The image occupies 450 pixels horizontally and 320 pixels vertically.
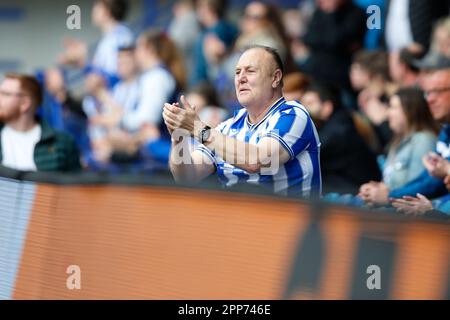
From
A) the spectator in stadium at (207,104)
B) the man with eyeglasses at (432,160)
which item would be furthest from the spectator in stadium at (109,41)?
the man with eyeglasses at (432,160)

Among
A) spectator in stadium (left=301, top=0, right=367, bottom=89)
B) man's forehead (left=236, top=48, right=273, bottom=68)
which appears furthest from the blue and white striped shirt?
spectator in stadium (left=301, top=0, right=367, bottom=89)

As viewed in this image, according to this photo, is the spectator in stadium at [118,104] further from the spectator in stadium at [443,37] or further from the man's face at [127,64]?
the spectator in stadium at [443,37]

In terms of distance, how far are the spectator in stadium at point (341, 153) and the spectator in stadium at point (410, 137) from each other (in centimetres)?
55

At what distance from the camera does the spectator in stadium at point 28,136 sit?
923cm

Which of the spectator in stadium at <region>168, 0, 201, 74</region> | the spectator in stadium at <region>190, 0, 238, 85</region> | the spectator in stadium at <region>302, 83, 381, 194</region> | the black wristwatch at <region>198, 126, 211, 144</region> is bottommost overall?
the black wristwatch at <region>198, 126, 211, 144</region>

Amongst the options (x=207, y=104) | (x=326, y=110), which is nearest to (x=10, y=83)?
(x=207, y=104)

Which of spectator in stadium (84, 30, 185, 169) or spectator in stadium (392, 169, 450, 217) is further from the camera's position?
spectator in stadium (84, 30, 185, 169)

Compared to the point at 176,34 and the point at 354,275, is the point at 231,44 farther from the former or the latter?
the point at 354,275

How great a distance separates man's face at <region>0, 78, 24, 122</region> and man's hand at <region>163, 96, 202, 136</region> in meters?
3.91

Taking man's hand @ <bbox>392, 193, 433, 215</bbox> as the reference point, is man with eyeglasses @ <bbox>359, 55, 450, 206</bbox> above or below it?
above

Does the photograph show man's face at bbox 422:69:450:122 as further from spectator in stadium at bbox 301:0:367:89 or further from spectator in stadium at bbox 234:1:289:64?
spectator in stadium at bbox 301:0:367:89

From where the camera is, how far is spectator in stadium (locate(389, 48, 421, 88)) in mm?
10008

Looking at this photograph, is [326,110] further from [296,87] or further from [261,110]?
[261,110]

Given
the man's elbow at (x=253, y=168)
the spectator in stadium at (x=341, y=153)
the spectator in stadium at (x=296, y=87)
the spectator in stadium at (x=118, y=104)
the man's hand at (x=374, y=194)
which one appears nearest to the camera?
the man's elbow at (x=253, y=168)
